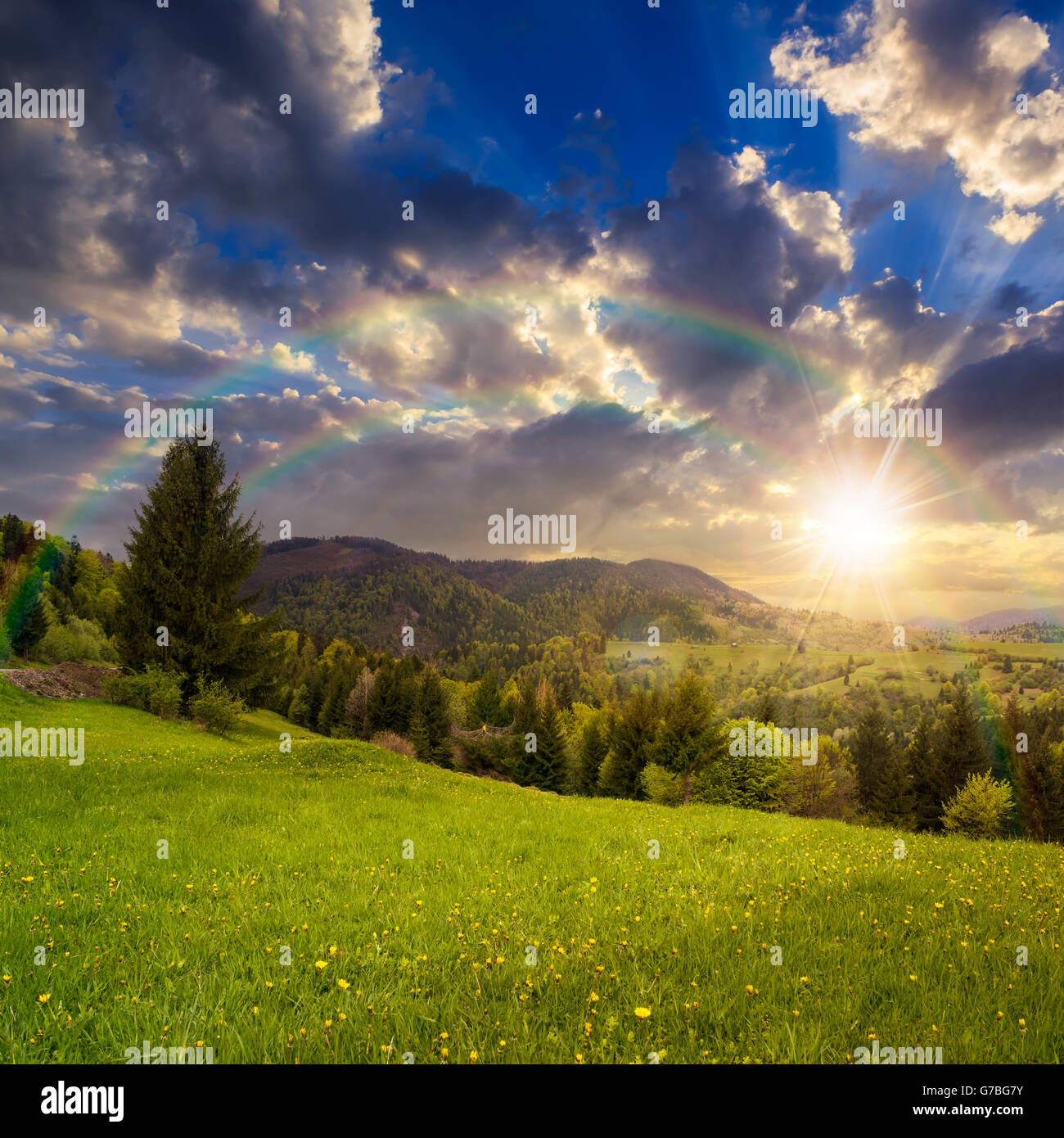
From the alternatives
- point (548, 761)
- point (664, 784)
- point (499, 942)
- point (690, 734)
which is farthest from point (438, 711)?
point (499, 942)

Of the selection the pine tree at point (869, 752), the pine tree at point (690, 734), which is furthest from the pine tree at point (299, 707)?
the pine tree at point (869, 752)

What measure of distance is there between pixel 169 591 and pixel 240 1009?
1385 inches

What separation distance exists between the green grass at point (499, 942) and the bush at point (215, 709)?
22477 mm

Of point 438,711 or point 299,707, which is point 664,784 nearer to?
point 438,711

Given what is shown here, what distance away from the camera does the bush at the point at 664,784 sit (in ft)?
146

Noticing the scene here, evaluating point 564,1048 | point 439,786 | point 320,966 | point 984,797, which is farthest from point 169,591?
point 984,797

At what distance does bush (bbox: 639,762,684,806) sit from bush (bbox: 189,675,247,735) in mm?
32268

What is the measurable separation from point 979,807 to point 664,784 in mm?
24066

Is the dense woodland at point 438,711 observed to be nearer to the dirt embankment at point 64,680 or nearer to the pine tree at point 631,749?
the pine tree at point 631,749

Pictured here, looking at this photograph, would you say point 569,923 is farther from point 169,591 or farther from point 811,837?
point 169,591

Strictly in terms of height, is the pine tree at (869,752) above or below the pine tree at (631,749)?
below

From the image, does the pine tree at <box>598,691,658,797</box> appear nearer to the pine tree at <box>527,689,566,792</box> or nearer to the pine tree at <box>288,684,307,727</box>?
the pine tree at <box>527,689,566,792</box>

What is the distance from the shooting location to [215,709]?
30516 mm
